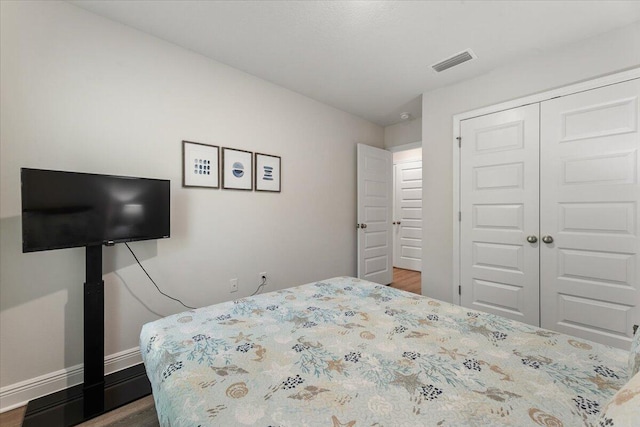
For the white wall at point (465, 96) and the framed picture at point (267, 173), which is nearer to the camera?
the white wall at point (465, 96)

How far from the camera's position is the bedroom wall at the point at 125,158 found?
1.69 metres

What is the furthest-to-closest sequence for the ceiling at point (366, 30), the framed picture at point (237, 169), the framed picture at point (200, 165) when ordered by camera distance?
the framed picture at point (237, 169), the framed picture at point (200, 165), the ceiling at point (366, 30)

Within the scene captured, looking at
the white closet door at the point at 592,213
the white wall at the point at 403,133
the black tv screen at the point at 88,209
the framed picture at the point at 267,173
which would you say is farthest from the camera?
the white wall at the point at 403,133

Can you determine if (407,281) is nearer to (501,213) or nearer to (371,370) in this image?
(501,213)

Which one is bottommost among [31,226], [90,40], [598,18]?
[31,226]

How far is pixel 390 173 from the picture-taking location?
436cm

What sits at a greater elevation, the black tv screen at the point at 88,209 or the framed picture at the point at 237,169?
the framed picture at the point at 237,169

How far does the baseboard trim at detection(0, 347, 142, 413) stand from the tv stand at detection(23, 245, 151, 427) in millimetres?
46

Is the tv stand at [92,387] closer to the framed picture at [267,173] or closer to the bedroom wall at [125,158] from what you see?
the bedroom wall at [125,158]

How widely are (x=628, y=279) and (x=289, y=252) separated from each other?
9.47 feet

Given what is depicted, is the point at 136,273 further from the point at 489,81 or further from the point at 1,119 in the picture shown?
the point at 489,81

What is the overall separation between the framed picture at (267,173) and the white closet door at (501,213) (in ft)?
6.47

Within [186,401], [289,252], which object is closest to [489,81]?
[289,252]

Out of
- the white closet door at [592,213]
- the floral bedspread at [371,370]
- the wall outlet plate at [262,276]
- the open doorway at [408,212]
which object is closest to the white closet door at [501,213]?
the white closet door at [592,213]
